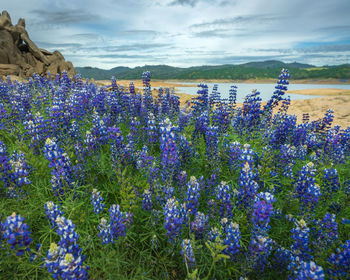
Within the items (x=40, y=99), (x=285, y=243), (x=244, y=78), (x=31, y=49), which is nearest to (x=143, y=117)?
(x=40, y=99)

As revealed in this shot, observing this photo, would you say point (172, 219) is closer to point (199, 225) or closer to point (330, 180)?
point (199, 225)

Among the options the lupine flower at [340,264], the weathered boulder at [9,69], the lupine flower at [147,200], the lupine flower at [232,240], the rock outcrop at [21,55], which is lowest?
the lupine flower at [340,264]

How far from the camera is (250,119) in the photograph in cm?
710

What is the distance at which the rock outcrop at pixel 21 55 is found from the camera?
2800 cm

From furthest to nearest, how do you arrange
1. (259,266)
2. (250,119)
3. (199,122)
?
1. (250,119)
2. (199,122)
3. (259,266)

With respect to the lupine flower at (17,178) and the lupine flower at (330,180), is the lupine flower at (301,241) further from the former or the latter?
the lupine flower at (17,178)

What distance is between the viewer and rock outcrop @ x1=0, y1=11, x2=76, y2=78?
2800 cm

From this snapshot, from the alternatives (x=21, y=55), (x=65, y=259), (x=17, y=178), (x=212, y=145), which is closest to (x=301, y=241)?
(x=212, y=145)

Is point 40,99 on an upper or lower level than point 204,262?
upper

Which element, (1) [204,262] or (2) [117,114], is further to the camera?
(2) [117,114]

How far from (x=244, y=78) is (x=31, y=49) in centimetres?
17334

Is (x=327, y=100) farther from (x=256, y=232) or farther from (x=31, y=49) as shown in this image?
(x=31, y=49)

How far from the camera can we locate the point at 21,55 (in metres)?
29.9

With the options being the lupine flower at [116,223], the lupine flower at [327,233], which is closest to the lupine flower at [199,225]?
the lupine flower at [116,223]
